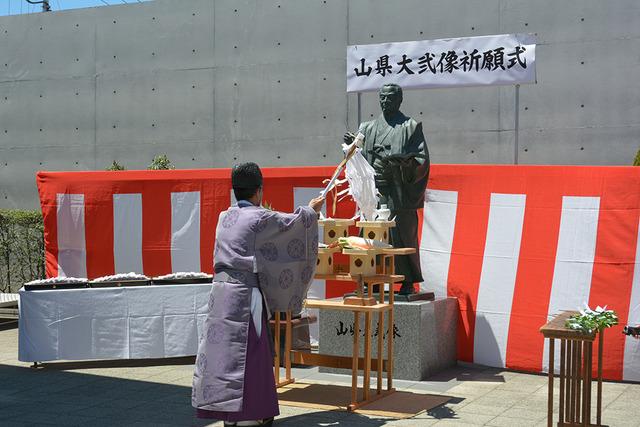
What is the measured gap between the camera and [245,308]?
4.75 metres

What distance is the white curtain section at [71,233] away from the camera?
8.45 metres

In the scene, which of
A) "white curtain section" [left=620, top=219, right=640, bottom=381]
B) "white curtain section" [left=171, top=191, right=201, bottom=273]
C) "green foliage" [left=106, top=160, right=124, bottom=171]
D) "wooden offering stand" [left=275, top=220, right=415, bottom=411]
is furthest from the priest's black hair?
"green foliage" [left=106, top=160, right=124, bottom=171]

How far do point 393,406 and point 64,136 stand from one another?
8.61 meters

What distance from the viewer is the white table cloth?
7.03 metres

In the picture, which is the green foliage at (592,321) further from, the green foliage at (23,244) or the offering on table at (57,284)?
the green foliage at (23,244)

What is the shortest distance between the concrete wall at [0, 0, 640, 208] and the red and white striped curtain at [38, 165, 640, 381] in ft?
9.98

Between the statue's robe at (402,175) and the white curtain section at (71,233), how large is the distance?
319 centimetres

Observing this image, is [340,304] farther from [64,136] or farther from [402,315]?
[64,136]

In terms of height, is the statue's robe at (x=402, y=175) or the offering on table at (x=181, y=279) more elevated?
the statue's robe at (x=402, y=175)

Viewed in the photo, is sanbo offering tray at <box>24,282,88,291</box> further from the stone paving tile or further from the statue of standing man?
the stone paving tile

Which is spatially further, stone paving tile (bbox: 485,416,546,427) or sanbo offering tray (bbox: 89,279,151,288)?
sanbo offering tray (bbox: 89,279,151,288)

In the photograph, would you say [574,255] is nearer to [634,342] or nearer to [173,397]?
[634,342]

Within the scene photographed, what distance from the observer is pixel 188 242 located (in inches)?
323

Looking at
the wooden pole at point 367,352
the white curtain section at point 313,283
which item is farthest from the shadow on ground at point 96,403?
the white curtain section at point 313,283
